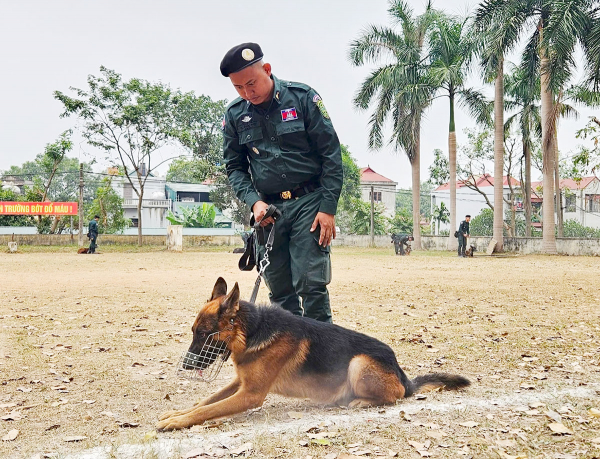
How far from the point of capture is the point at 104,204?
3944 centimetres

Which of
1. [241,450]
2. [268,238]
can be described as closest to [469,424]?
[241,450]

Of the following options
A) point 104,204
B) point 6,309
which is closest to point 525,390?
point 6,309

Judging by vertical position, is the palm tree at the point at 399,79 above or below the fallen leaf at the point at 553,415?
above

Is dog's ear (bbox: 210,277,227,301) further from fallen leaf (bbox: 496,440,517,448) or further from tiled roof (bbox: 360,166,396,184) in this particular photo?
tiled roof (bbox: 360,166,396,184)

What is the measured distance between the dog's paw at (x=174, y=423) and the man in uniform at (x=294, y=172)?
53.4 inches

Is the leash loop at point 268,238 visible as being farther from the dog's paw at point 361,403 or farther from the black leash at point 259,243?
the dog's paw at point 361,403

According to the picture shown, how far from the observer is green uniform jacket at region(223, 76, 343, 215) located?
437 centimetres

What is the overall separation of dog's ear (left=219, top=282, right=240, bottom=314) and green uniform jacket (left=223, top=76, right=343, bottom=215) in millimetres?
1104

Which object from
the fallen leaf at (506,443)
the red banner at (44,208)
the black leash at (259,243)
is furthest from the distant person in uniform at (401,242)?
the fallen leaf at (506,443)

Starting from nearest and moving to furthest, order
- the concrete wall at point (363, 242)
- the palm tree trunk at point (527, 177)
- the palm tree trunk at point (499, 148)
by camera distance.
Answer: the concrete wall at point (363, 242)
the palm tree trunk at point (499, 148)
the palm tree trunk at point (527, 177)

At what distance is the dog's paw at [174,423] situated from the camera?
342 cm

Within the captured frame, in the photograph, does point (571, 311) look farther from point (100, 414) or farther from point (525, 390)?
point (100, 414)

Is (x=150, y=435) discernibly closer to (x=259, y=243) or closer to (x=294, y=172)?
(x=259, y=243)

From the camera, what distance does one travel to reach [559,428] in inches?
130
